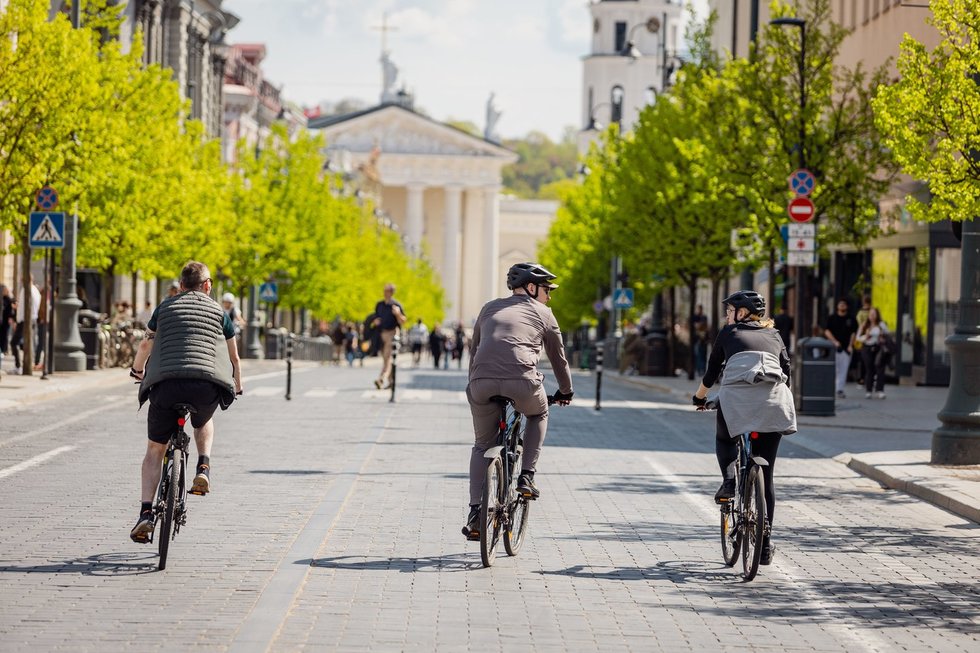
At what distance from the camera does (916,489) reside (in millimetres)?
16312

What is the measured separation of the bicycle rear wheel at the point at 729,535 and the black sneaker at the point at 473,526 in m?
1.42

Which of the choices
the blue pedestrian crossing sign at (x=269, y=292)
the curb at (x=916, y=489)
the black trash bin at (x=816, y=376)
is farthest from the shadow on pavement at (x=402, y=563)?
the blue pedestrian crossing sign at (x=269, y=292)

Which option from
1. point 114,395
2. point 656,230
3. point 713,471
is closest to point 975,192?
point 713,471

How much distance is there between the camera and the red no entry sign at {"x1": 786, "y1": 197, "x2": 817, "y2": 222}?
27406mm

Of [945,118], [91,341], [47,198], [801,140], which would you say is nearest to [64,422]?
[47,198]

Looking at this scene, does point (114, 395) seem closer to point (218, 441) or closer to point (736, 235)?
point (218, 441)

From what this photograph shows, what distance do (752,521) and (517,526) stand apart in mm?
1509

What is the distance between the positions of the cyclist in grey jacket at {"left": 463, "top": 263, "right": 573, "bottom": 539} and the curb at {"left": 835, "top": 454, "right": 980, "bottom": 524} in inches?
187

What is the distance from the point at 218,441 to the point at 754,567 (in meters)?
10.3

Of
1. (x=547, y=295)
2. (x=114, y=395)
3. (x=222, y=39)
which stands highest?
(x=222, y=39)

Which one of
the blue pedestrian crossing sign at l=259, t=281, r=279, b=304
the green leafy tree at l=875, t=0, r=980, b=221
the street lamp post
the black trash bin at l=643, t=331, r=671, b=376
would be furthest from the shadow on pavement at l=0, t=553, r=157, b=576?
the blue pedestrian crossing sign at l=259, t=281, r=279, b=304

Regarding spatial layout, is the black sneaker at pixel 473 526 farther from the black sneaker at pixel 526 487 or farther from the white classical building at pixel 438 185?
the white classical building at pixel 438 185

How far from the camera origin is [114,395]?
28484 mm

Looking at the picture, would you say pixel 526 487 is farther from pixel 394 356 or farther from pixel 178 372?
pixel 394 356
